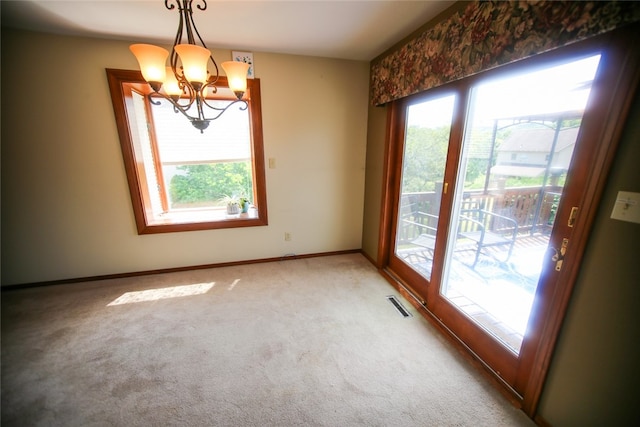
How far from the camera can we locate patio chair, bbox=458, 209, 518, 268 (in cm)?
162

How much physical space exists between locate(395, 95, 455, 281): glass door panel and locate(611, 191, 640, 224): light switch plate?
3.64 feet

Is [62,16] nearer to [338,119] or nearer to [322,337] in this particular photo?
[338,119]

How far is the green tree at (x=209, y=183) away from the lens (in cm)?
318

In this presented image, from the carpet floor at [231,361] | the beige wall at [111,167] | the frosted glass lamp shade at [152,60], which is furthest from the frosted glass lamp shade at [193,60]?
the carpet floor at [231,361]

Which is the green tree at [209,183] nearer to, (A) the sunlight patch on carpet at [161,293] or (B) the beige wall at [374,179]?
(A) the sunlight patch on carpet at [161,293]

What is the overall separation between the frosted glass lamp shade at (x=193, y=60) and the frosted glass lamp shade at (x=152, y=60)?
0.26 feet

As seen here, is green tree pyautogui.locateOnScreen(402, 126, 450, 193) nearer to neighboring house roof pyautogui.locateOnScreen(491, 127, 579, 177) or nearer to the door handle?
neighboring house roof pyautogui.locateOnScreen(491, 127, 579, 177)

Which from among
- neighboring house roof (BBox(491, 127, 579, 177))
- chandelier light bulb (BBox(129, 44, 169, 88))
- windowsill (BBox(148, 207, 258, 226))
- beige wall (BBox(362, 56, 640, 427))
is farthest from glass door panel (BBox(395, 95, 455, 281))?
chandelier light bulb (BBox(129, 44, 169, 88))

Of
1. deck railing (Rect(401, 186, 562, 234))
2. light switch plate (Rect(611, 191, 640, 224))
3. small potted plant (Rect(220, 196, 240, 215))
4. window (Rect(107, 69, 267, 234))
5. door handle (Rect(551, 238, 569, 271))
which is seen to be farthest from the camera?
small potted plant (Rect(220, 196, 240, 215))

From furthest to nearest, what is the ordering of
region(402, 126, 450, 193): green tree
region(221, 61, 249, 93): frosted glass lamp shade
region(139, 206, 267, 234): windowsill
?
region(139, 206, 267, 234): windowsill
region(402, 126, 450, 193): green tree
region(221, 61, 249, 93): frosted glass lamp shade

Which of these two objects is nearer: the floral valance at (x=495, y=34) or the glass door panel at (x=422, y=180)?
the floral valance at (x=495, y=34)

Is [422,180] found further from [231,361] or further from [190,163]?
[190,163]

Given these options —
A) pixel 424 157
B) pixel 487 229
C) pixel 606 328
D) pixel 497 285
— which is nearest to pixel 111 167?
pixel 424 157

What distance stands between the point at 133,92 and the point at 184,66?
200cm
